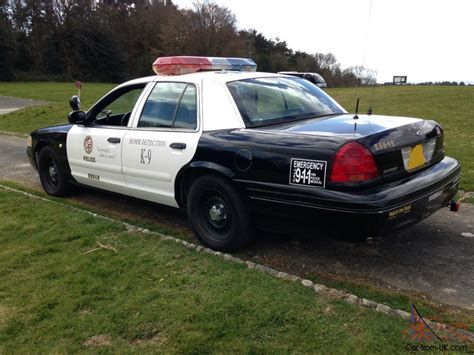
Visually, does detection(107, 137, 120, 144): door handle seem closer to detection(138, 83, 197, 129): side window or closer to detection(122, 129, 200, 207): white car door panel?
detection(122, 129, 200, 207): white car door panel

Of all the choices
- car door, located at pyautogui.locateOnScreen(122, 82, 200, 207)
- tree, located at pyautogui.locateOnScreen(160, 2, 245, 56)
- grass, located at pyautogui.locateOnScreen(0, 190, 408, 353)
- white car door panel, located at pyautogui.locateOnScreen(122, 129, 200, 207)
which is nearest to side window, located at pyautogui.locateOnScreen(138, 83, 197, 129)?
car door, located at pyautogui.locateOnScreen(122, 82, 200, 207)

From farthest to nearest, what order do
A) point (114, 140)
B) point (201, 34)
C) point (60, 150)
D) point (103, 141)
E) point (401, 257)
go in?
point (201, 34)
point (60, 150)
point (103, 141)
point (114, 140)
point (401, 257)

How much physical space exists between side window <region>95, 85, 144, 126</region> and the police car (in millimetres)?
13

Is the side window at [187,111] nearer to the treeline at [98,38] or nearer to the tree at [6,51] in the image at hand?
the treeline at [98,38]

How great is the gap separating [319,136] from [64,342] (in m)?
2.17

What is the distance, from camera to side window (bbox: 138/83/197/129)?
438 centimetres

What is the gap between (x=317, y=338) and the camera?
277 centimetres

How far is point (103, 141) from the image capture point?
5113mm

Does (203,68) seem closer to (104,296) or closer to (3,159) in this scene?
(104,296)

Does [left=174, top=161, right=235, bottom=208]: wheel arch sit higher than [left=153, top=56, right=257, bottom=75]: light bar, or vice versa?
[left=153, top=56, right=257, bottom=75]: light bar

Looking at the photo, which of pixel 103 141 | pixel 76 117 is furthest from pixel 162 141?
pixel 76 117

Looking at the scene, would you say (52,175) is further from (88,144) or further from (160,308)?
(160,308)

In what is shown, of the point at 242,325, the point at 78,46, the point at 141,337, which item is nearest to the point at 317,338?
the point at 242,325

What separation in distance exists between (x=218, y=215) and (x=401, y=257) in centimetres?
157
